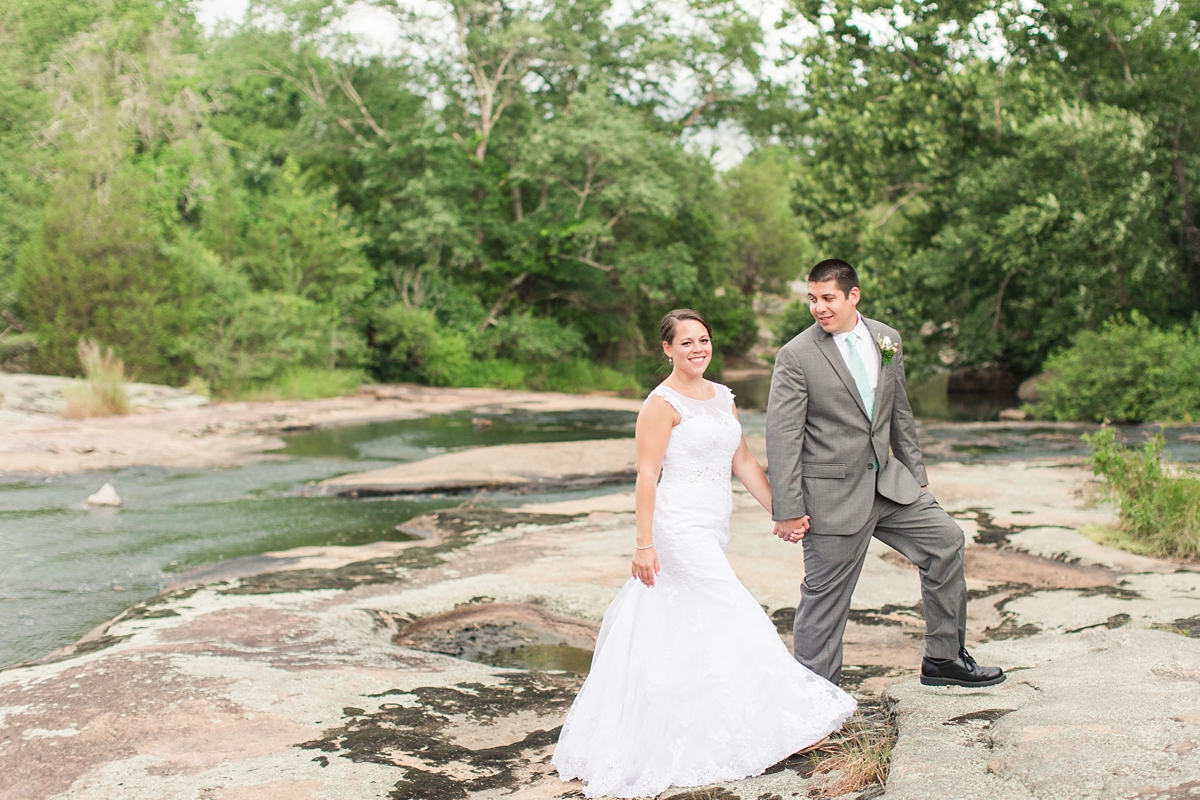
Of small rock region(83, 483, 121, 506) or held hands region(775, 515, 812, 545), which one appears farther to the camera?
small rock region(83, 483, 121, 506)

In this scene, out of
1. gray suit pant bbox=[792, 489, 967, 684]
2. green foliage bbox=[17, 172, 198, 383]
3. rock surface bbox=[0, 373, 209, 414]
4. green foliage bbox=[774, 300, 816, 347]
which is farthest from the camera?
green foliage bbox=[774, 300, 816, 347]

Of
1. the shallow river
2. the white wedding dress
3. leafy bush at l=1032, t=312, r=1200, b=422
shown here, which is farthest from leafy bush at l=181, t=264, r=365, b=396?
the white wedding dress

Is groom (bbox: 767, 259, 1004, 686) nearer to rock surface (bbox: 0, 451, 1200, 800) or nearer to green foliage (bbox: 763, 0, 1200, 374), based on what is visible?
rock surface (bbox: 0, 451, 1200, 800)

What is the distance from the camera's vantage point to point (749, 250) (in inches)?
1855

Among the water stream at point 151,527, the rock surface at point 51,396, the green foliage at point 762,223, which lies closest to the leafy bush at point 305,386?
the rock surface at point 51,396

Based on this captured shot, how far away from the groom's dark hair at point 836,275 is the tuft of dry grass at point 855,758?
68.3 inches

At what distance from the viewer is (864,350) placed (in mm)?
4164

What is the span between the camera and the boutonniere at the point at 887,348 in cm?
413

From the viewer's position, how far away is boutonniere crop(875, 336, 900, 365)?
4.13 m

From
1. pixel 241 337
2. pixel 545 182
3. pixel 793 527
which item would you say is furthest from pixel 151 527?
pixel 545 182

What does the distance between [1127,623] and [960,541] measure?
206 centimetres

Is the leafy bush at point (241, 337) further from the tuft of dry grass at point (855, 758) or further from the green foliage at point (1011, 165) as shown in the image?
the tuft of dry grass at point (855, 758)

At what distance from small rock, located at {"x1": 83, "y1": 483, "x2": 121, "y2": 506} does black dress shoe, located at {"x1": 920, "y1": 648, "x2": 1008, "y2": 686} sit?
10174mm

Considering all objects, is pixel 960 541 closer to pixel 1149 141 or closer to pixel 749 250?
pixel 1149 141
